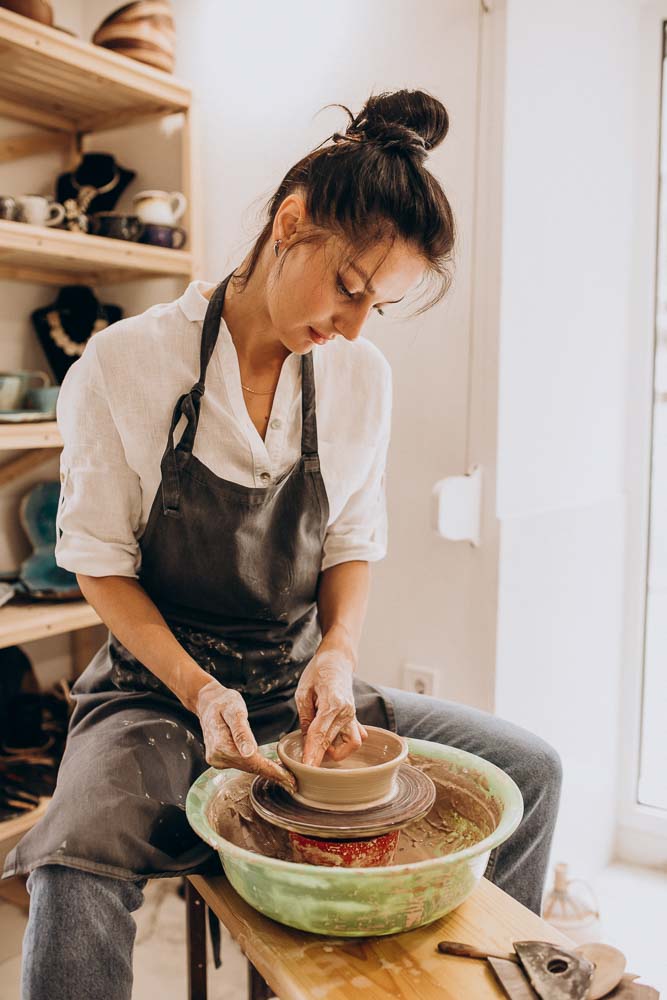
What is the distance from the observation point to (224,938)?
6.79ft

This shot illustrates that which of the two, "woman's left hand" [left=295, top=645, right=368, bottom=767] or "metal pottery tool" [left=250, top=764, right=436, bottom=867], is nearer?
"metal pottery tool" [left=250, top=764, right=436, bottom=867]

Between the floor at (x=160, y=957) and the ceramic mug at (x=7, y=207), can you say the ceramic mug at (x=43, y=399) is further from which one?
the floor at (x=160, y=957)

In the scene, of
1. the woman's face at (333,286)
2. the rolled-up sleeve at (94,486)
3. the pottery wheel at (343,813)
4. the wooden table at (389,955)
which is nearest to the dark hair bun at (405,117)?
the woman's face at (333,286)

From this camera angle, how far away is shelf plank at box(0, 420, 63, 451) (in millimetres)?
2002

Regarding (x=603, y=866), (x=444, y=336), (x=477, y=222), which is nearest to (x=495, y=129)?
(x=477, y=222)

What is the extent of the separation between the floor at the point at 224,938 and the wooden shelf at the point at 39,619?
0.69 m

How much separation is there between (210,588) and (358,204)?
23.6 inches

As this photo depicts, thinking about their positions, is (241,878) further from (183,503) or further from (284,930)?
(183,503)

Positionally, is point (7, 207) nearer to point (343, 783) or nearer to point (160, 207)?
point (160, 207)

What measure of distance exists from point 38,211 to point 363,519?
46.3 inches

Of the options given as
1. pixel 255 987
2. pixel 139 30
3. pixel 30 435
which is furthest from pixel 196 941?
pixel 139 30

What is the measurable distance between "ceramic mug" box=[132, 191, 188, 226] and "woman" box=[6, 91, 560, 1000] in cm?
96

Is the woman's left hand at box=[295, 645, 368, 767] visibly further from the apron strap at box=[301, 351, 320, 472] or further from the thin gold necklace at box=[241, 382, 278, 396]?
the thin gold necklace at box=[241, 382, 278, 396]

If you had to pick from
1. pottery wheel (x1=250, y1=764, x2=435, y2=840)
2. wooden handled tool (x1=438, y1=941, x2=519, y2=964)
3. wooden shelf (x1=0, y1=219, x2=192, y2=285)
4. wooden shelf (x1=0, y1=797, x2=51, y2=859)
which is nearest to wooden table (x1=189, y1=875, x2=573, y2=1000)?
wooden handled tool (x1=438, y1=941, x2=519, y2=964)
